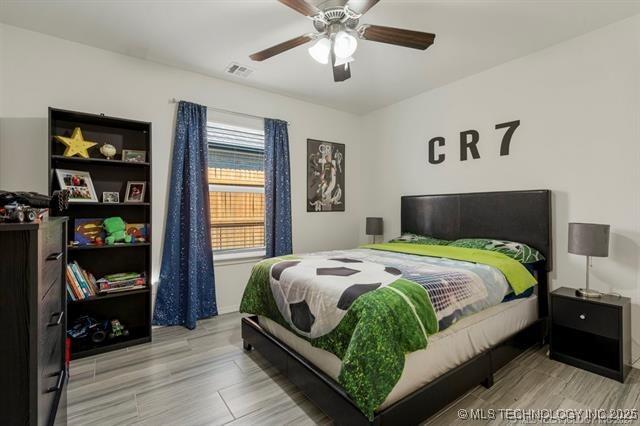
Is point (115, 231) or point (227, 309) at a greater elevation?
point (115, 231)

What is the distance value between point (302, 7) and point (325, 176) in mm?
2681

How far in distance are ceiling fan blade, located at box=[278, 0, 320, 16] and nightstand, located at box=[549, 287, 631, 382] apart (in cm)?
280

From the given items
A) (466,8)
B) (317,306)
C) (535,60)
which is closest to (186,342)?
(317,306)

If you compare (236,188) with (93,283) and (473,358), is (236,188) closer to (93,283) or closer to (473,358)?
(93,283)

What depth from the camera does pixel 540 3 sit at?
218 centimetres

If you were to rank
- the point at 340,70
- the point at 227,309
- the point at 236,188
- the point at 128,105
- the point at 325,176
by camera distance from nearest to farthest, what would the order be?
1. the point at 340,70
2. the point at 128,105
3. the point at 227,309
4. the point at 236,188
5. the point at 325,176

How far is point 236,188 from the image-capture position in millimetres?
3711

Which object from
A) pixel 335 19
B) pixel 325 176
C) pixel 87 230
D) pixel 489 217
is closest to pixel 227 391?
pixel 87 230

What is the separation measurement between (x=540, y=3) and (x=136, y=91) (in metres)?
3.59

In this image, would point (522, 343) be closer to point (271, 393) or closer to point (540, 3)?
point (271, 393)

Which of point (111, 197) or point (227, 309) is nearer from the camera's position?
point (111, 197)

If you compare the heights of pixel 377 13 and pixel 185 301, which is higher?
pixel 377 13

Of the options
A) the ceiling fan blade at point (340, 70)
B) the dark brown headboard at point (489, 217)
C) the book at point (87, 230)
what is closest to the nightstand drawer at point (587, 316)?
the dark brown headboard at point (489, 217)

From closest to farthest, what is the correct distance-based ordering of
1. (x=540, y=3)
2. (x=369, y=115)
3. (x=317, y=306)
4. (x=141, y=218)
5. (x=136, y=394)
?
(x=317, y=306), (x=136, y=394), (x=540, y=3), (x=141, y=218), (x=369, y=115)
